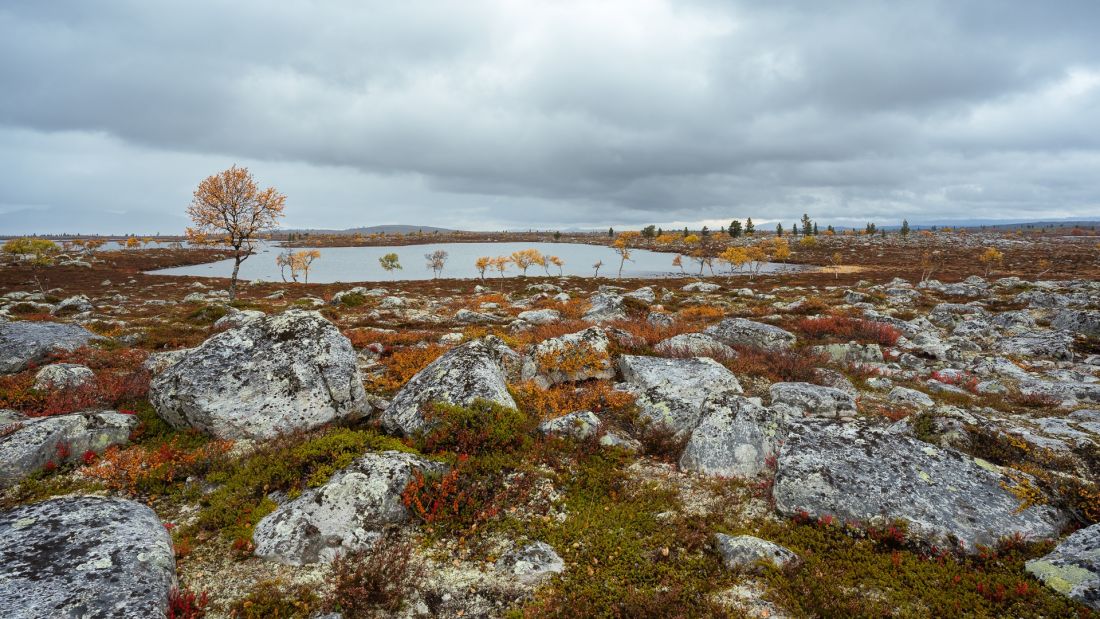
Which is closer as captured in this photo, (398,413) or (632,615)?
(632,615)

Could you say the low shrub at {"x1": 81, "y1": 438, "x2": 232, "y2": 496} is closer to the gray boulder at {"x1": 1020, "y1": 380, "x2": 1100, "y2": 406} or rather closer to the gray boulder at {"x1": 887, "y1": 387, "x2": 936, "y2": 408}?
the gray boulder at {"x1": 887, "y1": 387, "x2": 936, "y2": 408}

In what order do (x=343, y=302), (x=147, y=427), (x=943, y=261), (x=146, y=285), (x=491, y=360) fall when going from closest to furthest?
(x=147, y=427), (x=491, y=360), (x=343, y=302), (x=146, y=285), (x=943, y=261)

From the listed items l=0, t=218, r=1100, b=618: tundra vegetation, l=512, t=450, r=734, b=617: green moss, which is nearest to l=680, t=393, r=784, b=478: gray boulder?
l=0, t=218, r=1100, b=618: tundra vegetation


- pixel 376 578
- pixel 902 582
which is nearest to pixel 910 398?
pixel 902 582

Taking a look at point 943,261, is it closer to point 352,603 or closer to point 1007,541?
point 1007,541

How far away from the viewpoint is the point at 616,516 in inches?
326

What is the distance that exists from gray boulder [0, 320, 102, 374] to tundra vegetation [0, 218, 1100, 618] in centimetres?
11

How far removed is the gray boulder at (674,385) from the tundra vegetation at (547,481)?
70 mm

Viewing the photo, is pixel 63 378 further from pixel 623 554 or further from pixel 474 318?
pixel 474 318

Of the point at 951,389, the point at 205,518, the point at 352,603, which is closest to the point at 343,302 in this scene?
the point at 205,518

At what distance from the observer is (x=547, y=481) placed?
364 inches

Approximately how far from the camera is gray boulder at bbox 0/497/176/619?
17.0ft

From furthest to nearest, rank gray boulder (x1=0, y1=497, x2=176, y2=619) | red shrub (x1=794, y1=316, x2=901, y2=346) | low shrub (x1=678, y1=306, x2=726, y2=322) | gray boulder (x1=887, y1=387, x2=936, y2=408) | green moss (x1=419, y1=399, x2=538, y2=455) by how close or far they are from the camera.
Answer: low shrub (x1=678, y1=306, x2=726, y2=322) < red shrub (x1=794, y1=316, x2=901, y2=346) < gray boulder (x1=887, y1=387, x2=936, y2=408) < green moss (x1=419, y1=399, x2=538, y2=455) < gray boulder (x1=0, y1=497, x2=176, y2=619)

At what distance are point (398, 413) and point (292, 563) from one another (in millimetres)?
4434
